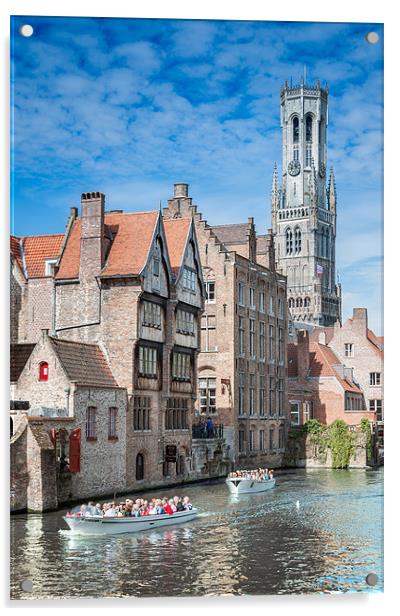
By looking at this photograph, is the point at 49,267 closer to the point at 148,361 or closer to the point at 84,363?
the point at 84,363

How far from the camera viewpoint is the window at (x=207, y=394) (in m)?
52.1

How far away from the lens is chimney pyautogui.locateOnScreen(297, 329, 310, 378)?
62.6 meters

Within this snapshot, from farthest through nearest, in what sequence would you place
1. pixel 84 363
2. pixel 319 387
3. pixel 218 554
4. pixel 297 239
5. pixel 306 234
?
pixel 297 239, pixel 306 234, pixel 319 387, pixel 84 363, pixel 218 554

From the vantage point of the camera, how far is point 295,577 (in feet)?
64.2

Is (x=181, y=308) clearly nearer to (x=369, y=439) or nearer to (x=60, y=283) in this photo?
(x=60, y=283)

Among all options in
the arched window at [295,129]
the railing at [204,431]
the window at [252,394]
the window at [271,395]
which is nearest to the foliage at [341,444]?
the window at [271,395]

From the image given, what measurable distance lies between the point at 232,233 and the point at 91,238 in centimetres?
2090

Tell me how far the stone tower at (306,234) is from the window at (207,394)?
85143 millimetres

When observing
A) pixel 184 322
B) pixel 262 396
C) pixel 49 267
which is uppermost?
pixel 49 267

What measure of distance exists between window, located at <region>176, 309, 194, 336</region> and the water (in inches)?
338

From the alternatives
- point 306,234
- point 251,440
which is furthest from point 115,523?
→ point 306,234

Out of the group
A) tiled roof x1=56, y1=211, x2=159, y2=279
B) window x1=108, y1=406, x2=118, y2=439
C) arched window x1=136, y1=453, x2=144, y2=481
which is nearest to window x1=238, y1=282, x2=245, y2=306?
tiled roof x1=56, y1=211, x2=159, y2=279

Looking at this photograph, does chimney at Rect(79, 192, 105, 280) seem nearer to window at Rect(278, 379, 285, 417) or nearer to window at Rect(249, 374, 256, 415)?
window at Rect(249, 374, 256, 415)

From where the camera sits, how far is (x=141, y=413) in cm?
3744
